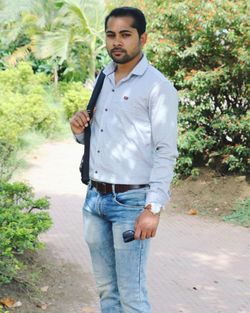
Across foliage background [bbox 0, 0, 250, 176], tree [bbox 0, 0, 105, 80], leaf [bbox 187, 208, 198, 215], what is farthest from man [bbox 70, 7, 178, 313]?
tree [bbox 0, 0, 105, 80]

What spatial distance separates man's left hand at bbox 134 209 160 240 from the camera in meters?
2.63

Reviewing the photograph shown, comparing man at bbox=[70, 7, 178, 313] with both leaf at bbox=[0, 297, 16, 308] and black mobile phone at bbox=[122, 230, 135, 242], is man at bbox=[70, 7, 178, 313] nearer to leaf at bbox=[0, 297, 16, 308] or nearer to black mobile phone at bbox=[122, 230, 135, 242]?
black mobile phone at bbox=[122, 230, 135, 242]

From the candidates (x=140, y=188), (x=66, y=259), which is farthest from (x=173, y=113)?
(x=66, y=259)

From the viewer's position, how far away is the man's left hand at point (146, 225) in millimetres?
2627

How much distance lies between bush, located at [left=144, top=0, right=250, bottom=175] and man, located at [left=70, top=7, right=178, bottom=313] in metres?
4.08

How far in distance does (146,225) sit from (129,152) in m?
0.38

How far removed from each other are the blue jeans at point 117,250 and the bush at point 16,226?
0.94 metres

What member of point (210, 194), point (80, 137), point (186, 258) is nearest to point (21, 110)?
point (210, 194)

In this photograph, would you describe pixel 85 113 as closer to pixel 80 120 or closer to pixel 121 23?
pixel 80 120

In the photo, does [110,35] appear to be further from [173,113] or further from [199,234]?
[199,234]

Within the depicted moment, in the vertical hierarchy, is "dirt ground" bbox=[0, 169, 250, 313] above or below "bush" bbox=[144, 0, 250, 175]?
below

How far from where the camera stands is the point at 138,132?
2.74m

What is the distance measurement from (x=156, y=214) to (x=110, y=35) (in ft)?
2.97

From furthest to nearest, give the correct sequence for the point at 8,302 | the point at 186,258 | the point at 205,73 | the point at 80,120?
the point at 205,73 → the point at 186,258 → the point at 8,302 → the point at 80,120
